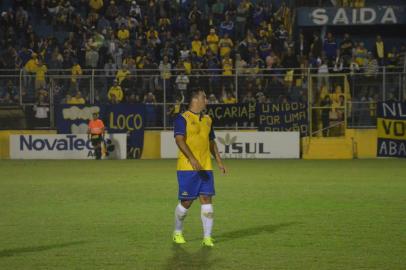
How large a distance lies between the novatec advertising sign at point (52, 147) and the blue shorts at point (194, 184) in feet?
59.2

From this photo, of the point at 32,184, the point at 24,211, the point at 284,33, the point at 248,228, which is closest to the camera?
the point at 248,228

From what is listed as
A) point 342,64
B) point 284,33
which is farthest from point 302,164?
point 284,33

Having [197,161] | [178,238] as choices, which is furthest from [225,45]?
[197,161]

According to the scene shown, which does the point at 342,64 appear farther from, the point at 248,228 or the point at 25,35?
the point at 248,228

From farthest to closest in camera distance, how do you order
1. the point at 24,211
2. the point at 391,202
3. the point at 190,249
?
the point at 391,202 → the point at 24,211 → the point at 190,249

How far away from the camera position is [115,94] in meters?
29.2

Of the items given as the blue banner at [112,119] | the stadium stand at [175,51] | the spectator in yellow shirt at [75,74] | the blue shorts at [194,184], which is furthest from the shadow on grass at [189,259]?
the spectator in yellow shirt at [75,74]

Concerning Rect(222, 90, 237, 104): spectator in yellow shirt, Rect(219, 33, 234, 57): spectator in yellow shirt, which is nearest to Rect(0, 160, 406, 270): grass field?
Rect(222, 90, 237, 104): spectator in yellow shirt

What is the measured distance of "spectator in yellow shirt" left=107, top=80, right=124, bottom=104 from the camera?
29.2m

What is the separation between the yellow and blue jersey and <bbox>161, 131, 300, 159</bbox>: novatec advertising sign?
17.0 metres

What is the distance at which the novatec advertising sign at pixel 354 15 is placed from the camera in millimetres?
31984

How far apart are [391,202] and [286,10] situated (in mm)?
18470

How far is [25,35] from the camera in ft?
108

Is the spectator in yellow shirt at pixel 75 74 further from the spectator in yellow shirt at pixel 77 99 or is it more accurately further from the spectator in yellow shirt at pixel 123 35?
the spectator in yellow shirt at pixel 123 35
